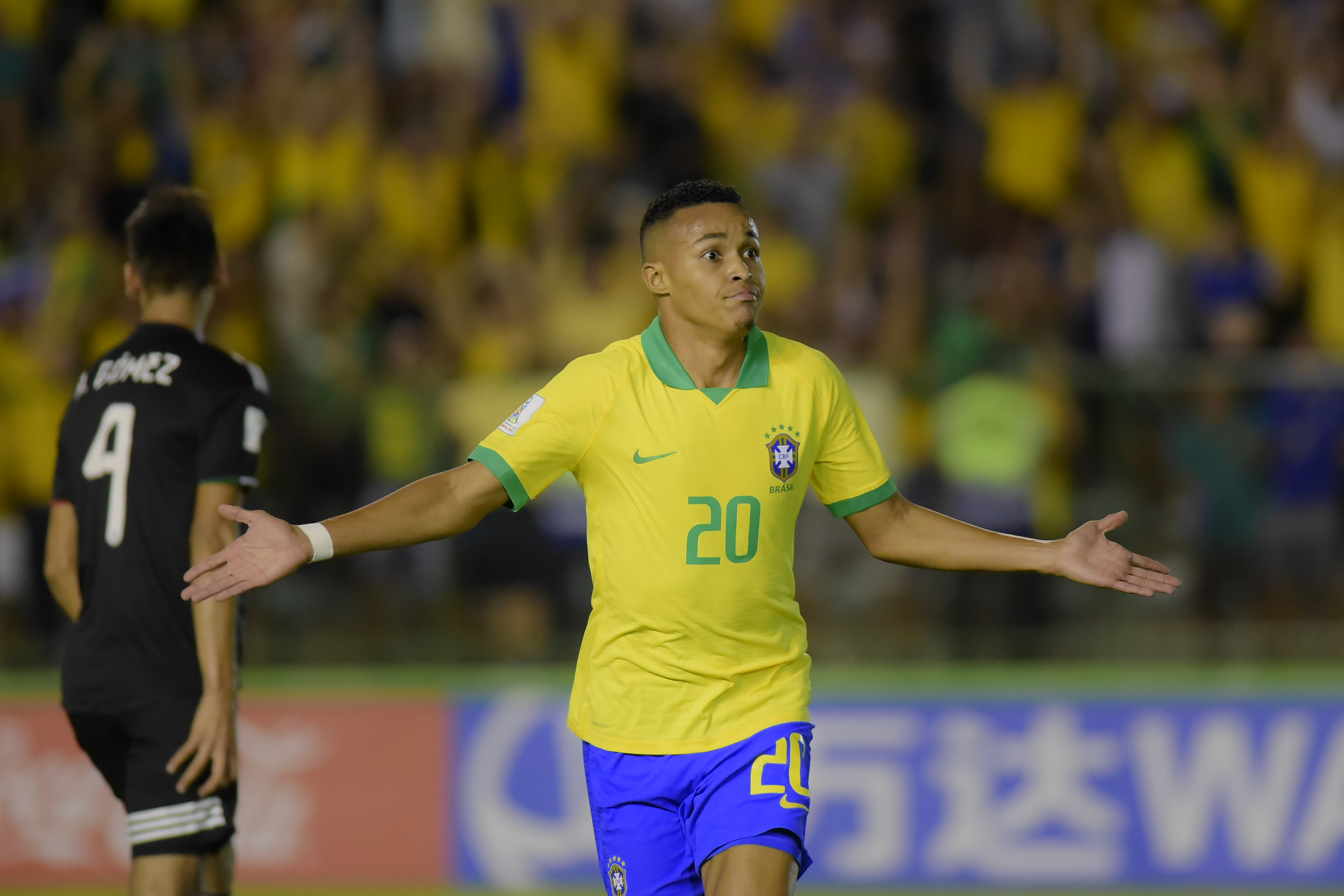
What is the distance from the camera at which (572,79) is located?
485 inches

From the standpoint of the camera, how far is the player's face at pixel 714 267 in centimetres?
461

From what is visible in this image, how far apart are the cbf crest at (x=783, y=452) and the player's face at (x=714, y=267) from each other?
12.1 inches

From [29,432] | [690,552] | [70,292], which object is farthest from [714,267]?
[70,292]

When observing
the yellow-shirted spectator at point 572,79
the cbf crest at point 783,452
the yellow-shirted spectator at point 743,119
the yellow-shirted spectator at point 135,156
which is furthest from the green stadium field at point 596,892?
the yellow-shirted spectator at point 572,79

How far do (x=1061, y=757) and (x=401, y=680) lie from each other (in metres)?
3.55

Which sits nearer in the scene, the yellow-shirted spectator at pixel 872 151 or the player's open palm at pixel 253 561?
the player's open palm at pixel 253 561

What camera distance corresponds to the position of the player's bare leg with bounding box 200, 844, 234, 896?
5398 millimetres

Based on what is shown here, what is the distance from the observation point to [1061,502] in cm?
920

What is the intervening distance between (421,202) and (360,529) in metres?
7.66

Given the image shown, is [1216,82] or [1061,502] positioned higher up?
[1216,82]

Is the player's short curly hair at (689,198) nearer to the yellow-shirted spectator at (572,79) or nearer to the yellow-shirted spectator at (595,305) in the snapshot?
the yellow-shirted spectator at (595,305)

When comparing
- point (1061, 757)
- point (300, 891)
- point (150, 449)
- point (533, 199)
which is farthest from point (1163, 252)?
point (150, 449)

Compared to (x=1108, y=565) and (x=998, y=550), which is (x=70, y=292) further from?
(x=1108, y=565)

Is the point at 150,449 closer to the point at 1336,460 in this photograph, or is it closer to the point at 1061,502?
the point at 1061,502
